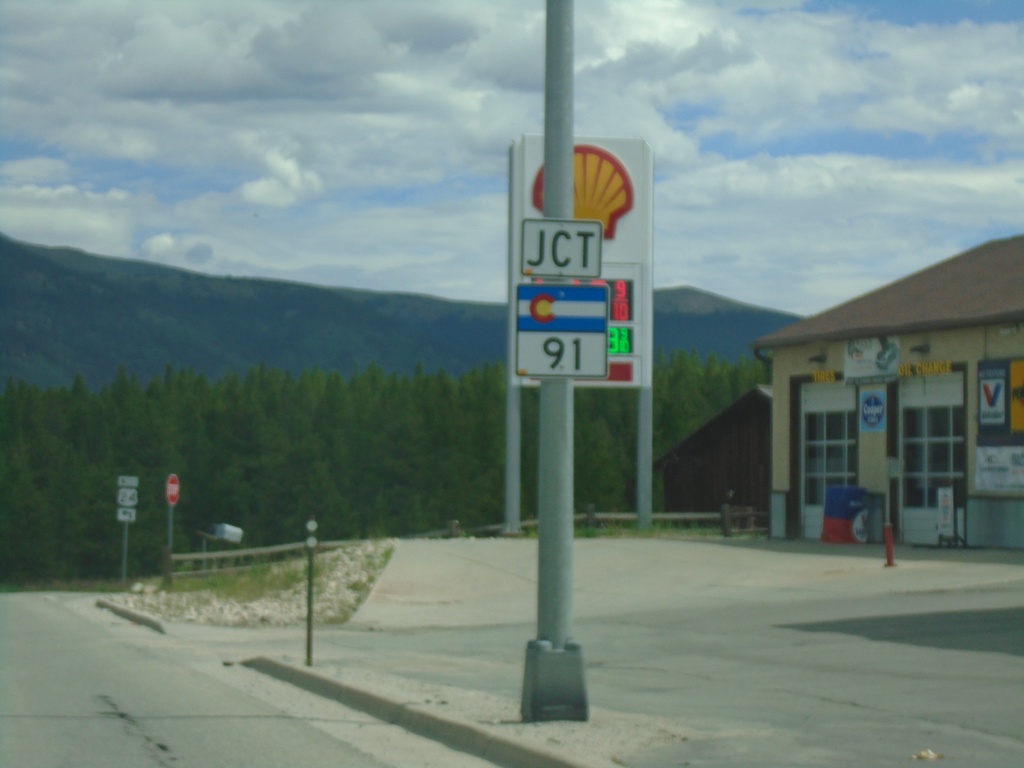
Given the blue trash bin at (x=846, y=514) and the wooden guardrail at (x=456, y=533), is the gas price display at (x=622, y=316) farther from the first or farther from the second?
the blue trash bin at (x=846, y=514)

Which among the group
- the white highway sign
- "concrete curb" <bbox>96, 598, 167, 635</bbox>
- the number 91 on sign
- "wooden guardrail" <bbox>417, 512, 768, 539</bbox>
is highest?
the white highway sign

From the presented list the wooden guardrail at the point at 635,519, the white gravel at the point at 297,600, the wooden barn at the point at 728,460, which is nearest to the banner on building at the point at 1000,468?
the wooden guardrail at the point at 635,519

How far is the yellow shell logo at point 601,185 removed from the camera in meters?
30.6

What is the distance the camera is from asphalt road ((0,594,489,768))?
867 cm

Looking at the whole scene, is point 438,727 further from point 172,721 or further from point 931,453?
point 931,453

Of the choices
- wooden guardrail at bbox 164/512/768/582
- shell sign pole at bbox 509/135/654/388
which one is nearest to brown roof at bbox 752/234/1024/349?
shell sign pole at bbox 509/135/654/388

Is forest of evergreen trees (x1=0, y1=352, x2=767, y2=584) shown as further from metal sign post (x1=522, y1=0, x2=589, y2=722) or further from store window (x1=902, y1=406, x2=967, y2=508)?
metal sign post (x1=522, y1=0, x2=589, y2=722)

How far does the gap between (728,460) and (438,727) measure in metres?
43.4

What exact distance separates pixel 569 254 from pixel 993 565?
49.7ft

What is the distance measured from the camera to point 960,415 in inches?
1063

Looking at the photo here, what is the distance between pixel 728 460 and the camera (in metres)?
51.9

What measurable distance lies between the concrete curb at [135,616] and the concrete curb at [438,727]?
808 centimetres

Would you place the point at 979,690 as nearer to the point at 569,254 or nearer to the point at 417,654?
the point at 569,254

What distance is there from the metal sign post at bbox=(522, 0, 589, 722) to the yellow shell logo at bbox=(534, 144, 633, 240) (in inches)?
819
